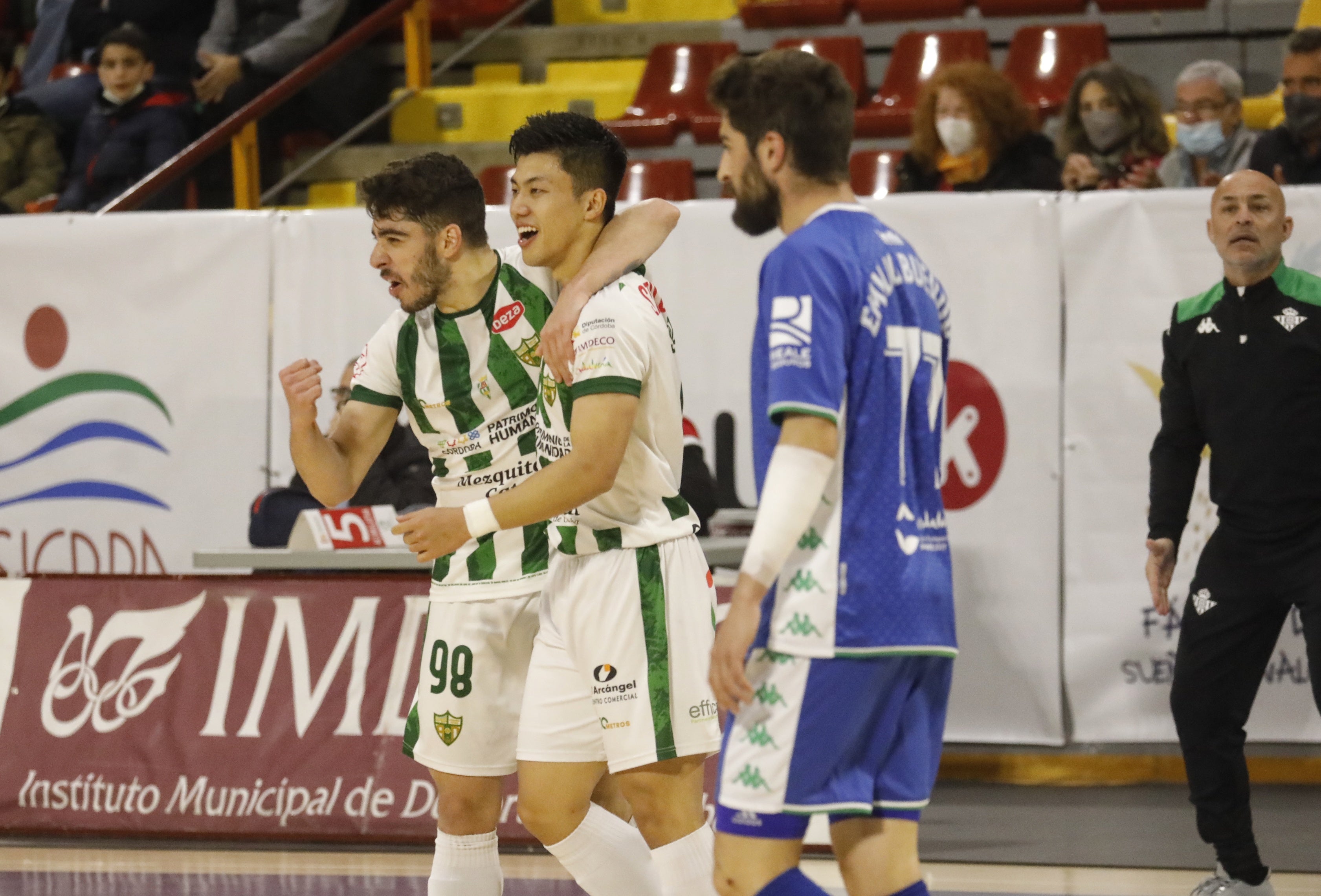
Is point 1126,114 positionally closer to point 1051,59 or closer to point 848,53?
point 1051,59

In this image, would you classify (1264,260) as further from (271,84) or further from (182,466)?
(271,84)

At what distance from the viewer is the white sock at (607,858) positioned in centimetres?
376

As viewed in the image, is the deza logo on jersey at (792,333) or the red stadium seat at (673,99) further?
the red stadium seat at (673,99)

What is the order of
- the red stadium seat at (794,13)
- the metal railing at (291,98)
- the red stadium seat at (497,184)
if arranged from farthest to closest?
the red stadium seat at (794,13) → the red stadium seat at (497,184) → the metal railing at (291,98)

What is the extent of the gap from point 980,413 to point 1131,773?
5.36 ft

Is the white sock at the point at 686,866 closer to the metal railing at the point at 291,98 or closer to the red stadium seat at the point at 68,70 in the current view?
the metal railing at the point at 291,98

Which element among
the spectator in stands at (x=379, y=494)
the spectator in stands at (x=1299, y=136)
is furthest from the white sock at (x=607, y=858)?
the spectator in stands at (x=1299, y=136)

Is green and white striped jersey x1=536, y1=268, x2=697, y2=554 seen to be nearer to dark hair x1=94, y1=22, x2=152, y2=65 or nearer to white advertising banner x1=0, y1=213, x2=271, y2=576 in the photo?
white advertising banner x1=0, y1=213, x2=271, y2=576

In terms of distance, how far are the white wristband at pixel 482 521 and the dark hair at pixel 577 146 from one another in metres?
0.77

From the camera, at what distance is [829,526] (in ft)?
9.59

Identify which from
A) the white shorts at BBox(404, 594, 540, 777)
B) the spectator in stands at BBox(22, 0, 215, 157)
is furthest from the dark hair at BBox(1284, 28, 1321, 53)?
the spectator in stands at BBox(22, 0, 215, 157)

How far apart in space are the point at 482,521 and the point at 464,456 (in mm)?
557

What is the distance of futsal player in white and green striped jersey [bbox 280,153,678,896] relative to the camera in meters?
Result: 3.87

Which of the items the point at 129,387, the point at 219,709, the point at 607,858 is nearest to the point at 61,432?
the point at 129,387
